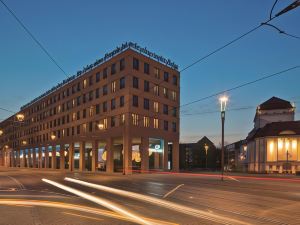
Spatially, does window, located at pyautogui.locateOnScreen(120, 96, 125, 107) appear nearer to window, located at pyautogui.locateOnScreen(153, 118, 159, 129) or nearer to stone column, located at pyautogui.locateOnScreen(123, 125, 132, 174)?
stone column, located at pyautogui.locateOnScreen(123, 125, 132, 174)

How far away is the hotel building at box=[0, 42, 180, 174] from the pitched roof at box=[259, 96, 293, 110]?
31306 millimetres

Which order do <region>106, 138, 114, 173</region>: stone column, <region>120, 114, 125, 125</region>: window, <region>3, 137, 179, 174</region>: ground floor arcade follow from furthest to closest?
<region>106, 138, 114, 173</region>: stone column, <region>3, 137, 179, 174</region>: ground floor arcade, <region>120, 114, 125, 125</region>: window

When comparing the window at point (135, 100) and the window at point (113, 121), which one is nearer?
the window at point (135, 100)

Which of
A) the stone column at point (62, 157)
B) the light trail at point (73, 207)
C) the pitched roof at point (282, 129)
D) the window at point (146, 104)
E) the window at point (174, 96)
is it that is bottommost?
the stone column at point (62, 157)

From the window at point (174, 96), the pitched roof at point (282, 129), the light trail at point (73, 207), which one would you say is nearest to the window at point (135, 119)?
the window at point (174, 96)

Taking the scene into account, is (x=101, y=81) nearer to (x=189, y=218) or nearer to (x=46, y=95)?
(x=46, y=95)

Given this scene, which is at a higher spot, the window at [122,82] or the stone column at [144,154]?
the window at [122,82]

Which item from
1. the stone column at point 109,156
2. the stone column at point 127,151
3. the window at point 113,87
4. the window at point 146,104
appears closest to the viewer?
the stone column at point 127,151

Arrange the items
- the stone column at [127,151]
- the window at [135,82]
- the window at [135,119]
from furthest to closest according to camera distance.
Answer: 1. the window at [135,82]
2. the window at [135,119]
3. the stone column at [127,151]

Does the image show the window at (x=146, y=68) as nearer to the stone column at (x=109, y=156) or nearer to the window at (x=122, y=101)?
the window at (x=122, y=101)

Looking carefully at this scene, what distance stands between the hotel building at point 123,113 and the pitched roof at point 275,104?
1233 inches

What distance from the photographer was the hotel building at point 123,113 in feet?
186

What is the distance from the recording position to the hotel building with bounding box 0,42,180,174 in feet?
186

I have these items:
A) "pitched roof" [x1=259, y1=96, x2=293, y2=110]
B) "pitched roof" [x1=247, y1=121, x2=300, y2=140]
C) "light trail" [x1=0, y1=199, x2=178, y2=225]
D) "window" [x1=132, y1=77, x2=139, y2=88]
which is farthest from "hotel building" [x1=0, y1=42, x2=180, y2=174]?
"light trail" [x1=0, y1=199, x2=178, y2=225]
